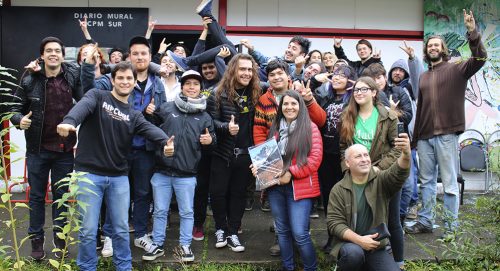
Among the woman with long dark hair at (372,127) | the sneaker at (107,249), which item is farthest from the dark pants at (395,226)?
the sneaker at (107,249)

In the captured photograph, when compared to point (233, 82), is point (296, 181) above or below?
below

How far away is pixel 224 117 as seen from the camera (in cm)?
537

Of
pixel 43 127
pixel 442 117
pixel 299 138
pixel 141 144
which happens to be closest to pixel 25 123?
pixel 43 127

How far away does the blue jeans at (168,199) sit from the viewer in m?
4.98

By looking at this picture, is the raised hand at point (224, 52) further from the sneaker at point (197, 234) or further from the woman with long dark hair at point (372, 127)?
the sneaker at point (197, 234)

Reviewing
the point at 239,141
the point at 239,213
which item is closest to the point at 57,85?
the point at 239,141

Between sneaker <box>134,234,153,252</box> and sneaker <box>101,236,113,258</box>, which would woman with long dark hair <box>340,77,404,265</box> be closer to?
sneaker <box>134,234,153,252</box>

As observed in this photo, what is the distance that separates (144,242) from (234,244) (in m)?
0.94

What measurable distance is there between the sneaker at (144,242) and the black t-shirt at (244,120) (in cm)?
134

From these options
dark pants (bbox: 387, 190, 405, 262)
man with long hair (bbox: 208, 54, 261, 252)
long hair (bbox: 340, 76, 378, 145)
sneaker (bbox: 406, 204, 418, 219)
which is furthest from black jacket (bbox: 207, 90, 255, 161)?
sneaker (bbox: 406, 204, 418, 219)

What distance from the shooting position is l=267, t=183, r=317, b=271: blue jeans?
4703mm

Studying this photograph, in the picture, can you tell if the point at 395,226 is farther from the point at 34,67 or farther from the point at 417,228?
the point at 34,67

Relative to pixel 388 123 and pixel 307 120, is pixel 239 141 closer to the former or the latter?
pixel 307 120

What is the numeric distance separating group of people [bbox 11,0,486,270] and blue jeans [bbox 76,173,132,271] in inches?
0.4
